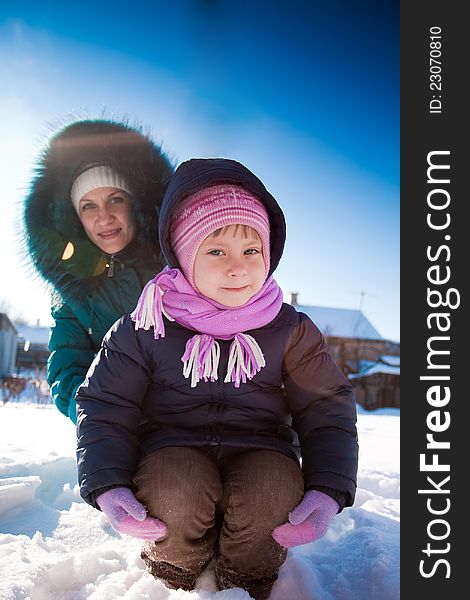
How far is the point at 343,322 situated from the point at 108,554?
71.2ft

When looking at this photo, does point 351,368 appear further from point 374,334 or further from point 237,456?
point 237,456

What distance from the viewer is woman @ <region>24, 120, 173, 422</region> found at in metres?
2.02

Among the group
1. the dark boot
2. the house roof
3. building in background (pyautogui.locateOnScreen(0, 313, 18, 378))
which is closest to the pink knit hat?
the dark boot

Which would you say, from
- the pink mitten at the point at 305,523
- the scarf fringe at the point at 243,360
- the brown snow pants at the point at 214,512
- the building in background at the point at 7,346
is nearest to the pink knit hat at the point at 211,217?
the scarf fringe at the point at 243,360

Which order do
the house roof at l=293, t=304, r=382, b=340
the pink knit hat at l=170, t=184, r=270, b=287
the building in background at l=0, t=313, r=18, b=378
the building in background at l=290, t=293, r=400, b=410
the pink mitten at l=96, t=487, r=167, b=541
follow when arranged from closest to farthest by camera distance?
the pink mitten at l=96, t=487, r=167, b=541 < the pink knit hat at l=170, t=184, r=270, b=287 < the building in background at l=290, t=293, r=400, b=410 < the building in background at l=0, t=313, r=18, b=378 < the house roof at l=293, t=304, r=382, b=340

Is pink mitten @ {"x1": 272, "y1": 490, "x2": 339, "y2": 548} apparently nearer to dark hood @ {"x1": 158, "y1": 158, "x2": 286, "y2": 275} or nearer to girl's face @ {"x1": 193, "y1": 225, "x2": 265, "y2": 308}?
girl's face @ {"x1": 193, "y1": 225, "x2": 265, "y2": 308}

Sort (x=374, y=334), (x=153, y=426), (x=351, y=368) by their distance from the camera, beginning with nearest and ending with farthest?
1. (x=153, y=426)
2. (x=351, y=368)
3. (x=374, y=334)

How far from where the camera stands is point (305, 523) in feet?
3.67

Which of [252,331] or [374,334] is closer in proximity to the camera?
[252,331]

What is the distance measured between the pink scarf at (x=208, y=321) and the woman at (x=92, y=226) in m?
0.75

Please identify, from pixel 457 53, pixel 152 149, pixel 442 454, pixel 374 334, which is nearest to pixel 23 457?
pixel 152 149

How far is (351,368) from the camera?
1802 cm

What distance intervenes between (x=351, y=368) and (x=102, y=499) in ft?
58.1

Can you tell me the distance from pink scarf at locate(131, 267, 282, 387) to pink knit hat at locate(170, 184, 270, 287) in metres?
0.08
